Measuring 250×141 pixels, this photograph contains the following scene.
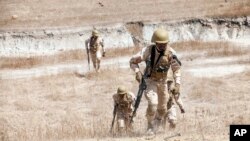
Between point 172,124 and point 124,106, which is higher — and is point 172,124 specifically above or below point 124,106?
below

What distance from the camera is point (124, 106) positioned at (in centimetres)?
1255

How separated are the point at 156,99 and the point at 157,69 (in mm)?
533

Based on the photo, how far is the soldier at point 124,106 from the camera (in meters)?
12.3

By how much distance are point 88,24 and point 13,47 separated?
432cm

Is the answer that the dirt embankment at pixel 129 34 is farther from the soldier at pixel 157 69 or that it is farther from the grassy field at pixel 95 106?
the soldier at pixel 157 69

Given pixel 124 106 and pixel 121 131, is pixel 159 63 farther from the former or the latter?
pixel 124 106

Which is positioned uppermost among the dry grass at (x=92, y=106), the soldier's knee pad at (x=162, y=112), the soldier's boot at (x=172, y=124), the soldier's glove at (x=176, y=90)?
the soldier's glove at (x=176, y=90)

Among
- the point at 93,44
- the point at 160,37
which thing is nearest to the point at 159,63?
the point at 160,37

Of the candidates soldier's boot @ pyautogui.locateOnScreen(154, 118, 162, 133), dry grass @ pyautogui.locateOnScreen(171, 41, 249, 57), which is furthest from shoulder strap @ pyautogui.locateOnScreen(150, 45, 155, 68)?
dry grass @ pyautogui.locateOnScreen(171, 41, 249, 57)

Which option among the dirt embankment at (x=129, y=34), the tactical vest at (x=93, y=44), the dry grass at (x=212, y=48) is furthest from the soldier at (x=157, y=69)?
the dirt embankment at (x=129, y=34)

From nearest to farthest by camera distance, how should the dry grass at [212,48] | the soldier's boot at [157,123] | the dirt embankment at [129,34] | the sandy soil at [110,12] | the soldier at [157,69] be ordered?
1. the soldier at [157,69]
2. the soldier's boot at [157,123]
3. the dry grass at [212,48]
4. the dirt embankment at [129,34]
5. the sandy soil at [110,12]

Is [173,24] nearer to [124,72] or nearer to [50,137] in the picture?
[124,72]

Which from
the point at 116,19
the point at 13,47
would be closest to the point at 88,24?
the point at 116,19

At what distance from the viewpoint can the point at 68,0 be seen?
38594mm
